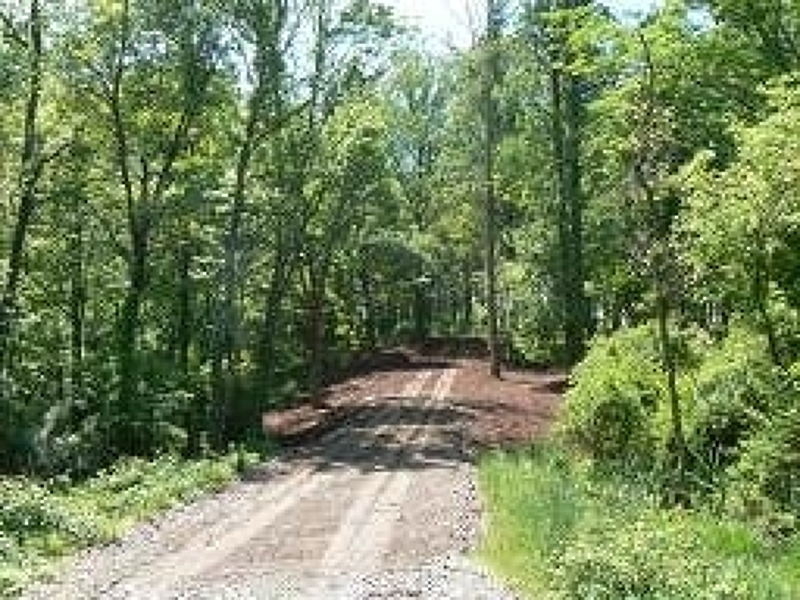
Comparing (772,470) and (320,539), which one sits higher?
(772,470)

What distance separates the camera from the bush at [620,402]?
2395cm

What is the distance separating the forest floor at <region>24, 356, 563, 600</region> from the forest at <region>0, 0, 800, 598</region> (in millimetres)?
2339

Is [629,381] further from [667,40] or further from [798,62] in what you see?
[798,62]

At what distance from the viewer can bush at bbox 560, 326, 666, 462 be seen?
24.0 m

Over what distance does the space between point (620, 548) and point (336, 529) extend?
8199mm

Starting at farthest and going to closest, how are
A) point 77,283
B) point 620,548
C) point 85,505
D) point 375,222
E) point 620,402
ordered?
point 375,222 < point 77,283 < point 620,402 < point 85,505 < point 620,548

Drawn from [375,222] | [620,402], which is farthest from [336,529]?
[375,222]

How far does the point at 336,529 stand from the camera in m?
20.7

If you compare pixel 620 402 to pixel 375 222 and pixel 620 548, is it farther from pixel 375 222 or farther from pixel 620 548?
pixel 375 222

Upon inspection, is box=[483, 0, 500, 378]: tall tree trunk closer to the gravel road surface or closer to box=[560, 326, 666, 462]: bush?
the gravel road surface

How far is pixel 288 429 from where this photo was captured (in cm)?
4016

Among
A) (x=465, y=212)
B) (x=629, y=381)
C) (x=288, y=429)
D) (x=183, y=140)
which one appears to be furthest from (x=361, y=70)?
(x=465, y=212)

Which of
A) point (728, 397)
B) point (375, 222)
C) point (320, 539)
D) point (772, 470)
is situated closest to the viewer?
point (772, 470)

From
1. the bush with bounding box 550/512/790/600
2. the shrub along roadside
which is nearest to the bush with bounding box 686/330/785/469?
the bush with bounding box 550/512/790/600
